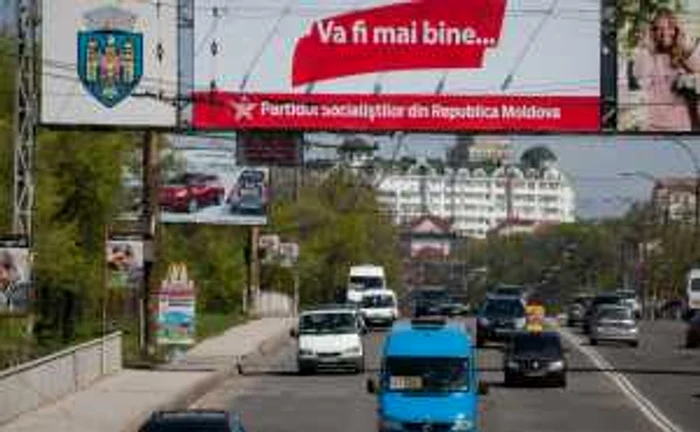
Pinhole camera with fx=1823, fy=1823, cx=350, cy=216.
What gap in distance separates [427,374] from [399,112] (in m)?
18.2

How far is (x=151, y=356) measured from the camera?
153 ft

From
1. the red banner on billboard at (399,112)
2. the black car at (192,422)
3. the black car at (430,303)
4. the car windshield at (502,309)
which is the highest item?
the red banner on billboard at (399,112)

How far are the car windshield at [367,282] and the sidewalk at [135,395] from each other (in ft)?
97.6

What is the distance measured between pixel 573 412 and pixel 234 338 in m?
28.2

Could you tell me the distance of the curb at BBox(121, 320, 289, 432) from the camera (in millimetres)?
29812

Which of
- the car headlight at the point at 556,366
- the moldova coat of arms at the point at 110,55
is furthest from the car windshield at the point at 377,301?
the car headlight at the point at 556,366

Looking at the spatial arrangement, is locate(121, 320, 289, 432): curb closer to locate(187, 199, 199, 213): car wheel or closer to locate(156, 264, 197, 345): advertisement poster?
locate(156, 264, 197, 345): advertisement poster

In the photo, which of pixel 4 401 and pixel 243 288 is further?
pixel 243 288

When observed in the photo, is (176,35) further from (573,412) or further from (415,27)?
(573,412)

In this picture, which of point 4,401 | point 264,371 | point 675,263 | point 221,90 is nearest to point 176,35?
point 221,90

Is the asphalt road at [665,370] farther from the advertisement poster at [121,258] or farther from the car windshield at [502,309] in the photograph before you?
the advertisement poster at [121,258]

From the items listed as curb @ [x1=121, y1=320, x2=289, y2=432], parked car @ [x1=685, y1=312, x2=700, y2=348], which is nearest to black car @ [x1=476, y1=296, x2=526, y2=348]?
curb @ [x1=121, y1=320, x2=289, y2=432]

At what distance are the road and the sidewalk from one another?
0.68 meters

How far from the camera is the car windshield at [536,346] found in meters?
41.8
